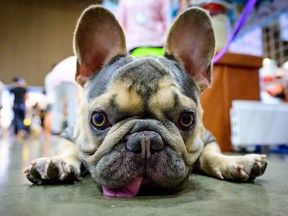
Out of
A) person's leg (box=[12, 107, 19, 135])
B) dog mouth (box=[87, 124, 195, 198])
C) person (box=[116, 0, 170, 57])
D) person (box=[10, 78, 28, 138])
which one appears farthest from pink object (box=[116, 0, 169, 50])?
person's leg (box=[12, 107, 19, 135])

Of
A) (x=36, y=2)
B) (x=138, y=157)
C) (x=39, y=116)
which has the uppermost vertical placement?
(x=36, y=2)

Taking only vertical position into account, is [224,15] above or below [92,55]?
above

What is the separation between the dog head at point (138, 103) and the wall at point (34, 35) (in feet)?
36.8

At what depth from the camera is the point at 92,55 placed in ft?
5.78

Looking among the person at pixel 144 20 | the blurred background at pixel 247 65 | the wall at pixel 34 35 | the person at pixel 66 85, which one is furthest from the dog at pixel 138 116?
the wall at pixel 34 35

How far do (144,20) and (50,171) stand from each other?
2.46 m

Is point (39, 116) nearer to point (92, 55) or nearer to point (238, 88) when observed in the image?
point (238, 88)

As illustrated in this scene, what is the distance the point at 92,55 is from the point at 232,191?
3.32ft

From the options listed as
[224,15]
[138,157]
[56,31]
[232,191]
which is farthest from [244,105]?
[56,31]

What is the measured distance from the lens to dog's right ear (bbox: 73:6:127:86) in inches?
67.2

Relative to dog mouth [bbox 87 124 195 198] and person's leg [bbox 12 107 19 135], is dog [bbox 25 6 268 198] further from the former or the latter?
person's leg [bbox 12 107 19 135]

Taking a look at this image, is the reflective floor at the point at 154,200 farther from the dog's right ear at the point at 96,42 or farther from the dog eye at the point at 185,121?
the dog's right ear at the point at 96,42

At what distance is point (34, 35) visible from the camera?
12867mm

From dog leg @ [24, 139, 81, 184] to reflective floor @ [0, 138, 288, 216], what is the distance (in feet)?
0.16
